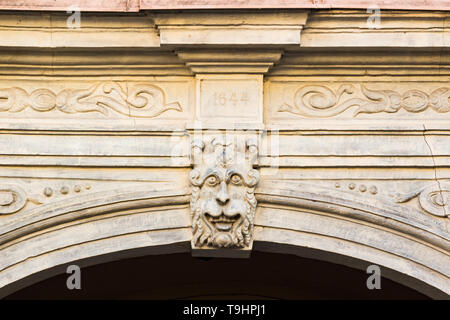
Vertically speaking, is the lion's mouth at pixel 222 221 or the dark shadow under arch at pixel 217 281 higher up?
the dark shadow under arch at pixel 217 281

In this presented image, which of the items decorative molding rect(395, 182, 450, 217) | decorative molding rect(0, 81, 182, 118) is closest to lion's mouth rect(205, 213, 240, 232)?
decorative molding rect(0, 81, 182, 118)

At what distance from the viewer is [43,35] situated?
561cm

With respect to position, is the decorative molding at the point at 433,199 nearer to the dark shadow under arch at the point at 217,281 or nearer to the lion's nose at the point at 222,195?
the lion's nose at the point at 222,195

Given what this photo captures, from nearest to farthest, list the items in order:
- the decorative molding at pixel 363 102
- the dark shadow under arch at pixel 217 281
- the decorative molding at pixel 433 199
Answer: the decorative molding at pixel 433 199, the decorative molding at pixel 363 102, the dark shadow under arch at pixel 217 281

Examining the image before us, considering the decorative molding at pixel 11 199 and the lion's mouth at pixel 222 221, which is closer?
the lion's mouth at pixel 222 221

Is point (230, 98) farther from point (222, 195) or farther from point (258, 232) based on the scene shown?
point (258, 232)

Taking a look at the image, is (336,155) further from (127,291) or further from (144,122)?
(127,291)

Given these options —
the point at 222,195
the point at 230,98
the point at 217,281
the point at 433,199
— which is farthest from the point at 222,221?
the point at 217,281

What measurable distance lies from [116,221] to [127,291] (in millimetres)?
1802

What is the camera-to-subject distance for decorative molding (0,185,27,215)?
5605 mm

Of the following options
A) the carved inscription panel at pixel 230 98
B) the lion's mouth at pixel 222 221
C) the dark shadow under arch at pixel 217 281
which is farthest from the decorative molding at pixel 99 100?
the dark shadow under arch at pixel 217 281

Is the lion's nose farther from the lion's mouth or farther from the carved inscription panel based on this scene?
the carved inscription panel

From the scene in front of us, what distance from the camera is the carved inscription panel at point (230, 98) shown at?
561 cm

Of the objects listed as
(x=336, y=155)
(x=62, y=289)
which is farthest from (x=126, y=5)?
(x=62, y=289)
